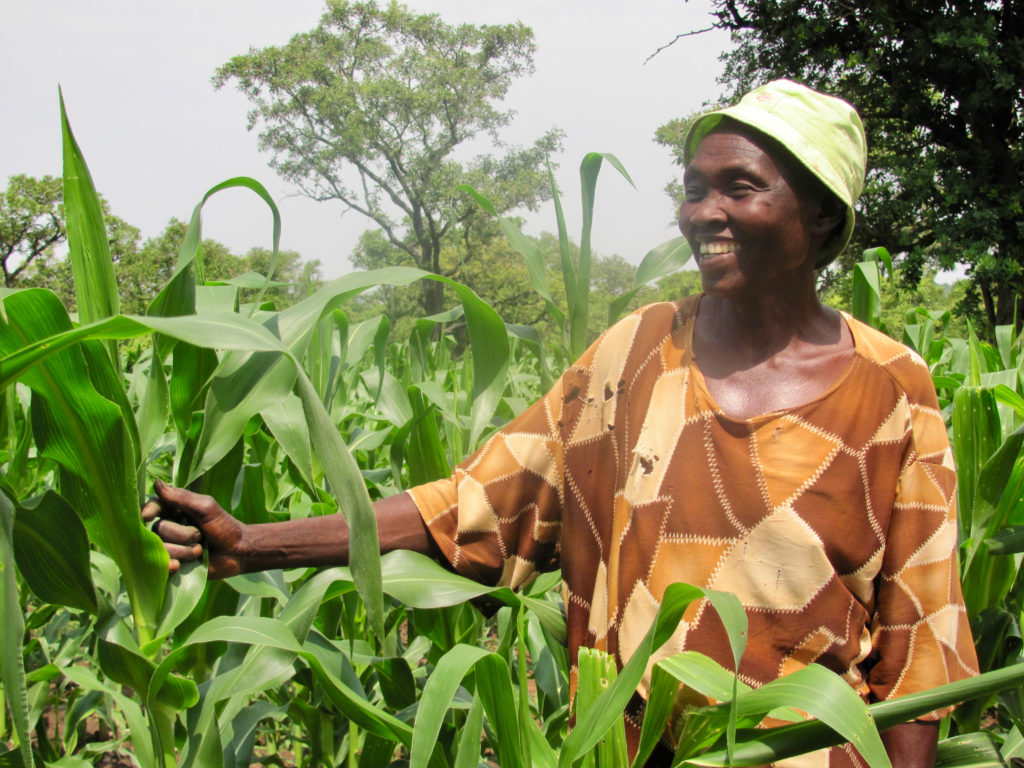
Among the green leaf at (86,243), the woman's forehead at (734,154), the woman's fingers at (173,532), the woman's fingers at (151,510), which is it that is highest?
the woman's forehead at (734,154)

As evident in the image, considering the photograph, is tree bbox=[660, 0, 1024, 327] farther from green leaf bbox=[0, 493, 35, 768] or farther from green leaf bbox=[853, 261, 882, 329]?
green leaf bbox=[0, 493, 35, 768]

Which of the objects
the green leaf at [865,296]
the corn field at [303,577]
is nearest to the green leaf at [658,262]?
the corn field at [303,577]

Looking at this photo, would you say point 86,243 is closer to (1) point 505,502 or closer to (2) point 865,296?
(1) point 505,502

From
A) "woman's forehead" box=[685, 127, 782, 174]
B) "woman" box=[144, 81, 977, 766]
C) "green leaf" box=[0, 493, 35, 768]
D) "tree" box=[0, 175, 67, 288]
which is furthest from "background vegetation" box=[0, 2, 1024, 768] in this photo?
"tree" box=[0, 175, 67, 288]

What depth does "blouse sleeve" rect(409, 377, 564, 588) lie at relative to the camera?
Result: 3.79 ft

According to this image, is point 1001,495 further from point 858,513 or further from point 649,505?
point 649,505

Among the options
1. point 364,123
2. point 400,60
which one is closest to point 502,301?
point 364,123

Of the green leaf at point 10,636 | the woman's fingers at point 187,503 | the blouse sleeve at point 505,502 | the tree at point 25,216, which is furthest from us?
the tree at point 25,216

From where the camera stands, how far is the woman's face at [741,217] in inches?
41.4

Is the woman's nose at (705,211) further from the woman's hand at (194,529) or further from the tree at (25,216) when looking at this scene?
the tree at (25,216)

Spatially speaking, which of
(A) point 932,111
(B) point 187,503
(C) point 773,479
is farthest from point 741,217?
(A) point 932,111

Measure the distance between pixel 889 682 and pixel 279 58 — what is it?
101ft

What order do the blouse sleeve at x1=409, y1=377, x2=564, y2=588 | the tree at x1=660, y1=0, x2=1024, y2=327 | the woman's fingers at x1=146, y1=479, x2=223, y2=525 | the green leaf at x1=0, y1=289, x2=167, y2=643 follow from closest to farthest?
the green leaf at x1=0, y1=289, x2=167, y2=643 → the woman's fingers at x1=146, y1=479, x2=223, y2=525 → the blouse sleeve at x1=409, y1=377, x2=564, y2=588 → the tree at x1=660, y1=0, x2=1024, y2=327

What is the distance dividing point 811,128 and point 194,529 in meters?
0.87
